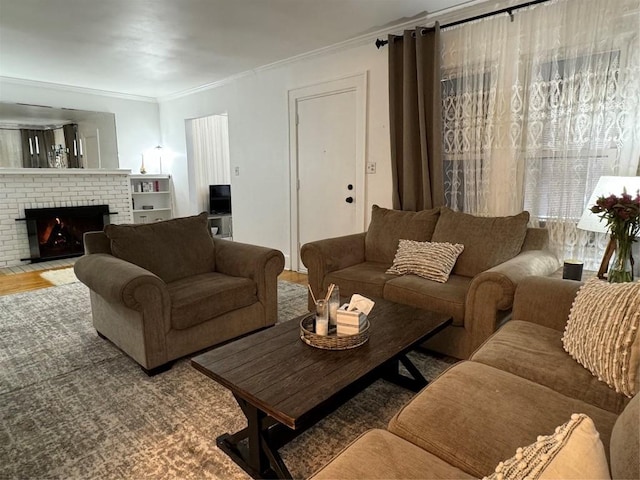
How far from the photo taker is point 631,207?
1879 mm

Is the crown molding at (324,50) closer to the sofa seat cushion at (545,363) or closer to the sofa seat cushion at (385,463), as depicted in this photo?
the sofa seat cushion at (545,363)

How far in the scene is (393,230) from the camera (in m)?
3.18

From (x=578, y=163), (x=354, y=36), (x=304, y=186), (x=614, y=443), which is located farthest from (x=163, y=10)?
(x=614, y=443)

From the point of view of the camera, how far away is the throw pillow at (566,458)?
615 millimetres

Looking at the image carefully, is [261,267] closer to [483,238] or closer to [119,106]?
[483,238]

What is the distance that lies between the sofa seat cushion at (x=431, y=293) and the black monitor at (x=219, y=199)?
4946 millimetres

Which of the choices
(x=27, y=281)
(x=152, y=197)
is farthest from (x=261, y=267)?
(x=152, y=197)

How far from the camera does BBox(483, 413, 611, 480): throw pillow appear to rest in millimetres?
615

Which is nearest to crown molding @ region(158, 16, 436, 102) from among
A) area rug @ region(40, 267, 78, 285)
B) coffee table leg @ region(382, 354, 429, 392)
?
coffee table leg @ region(382, 354, 429, 392)

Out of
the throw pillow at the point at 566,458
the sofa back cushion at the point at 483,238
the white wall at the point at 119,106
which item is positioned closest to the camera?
the throw pillow at the point at 566,458

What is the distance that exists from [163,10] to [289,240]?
2.68 metres

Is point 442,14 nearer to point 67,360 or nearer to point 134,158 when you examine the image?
point 67,360

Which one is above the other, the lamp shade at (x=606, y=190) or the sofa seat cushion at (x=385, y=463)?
the lamp shade at (x=606, y=190)

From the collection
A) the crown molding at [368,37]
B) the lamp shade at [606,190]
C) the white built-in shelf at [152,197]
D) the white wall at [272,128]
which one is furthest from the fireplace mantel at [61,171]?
the lamp shade at [606,190]
